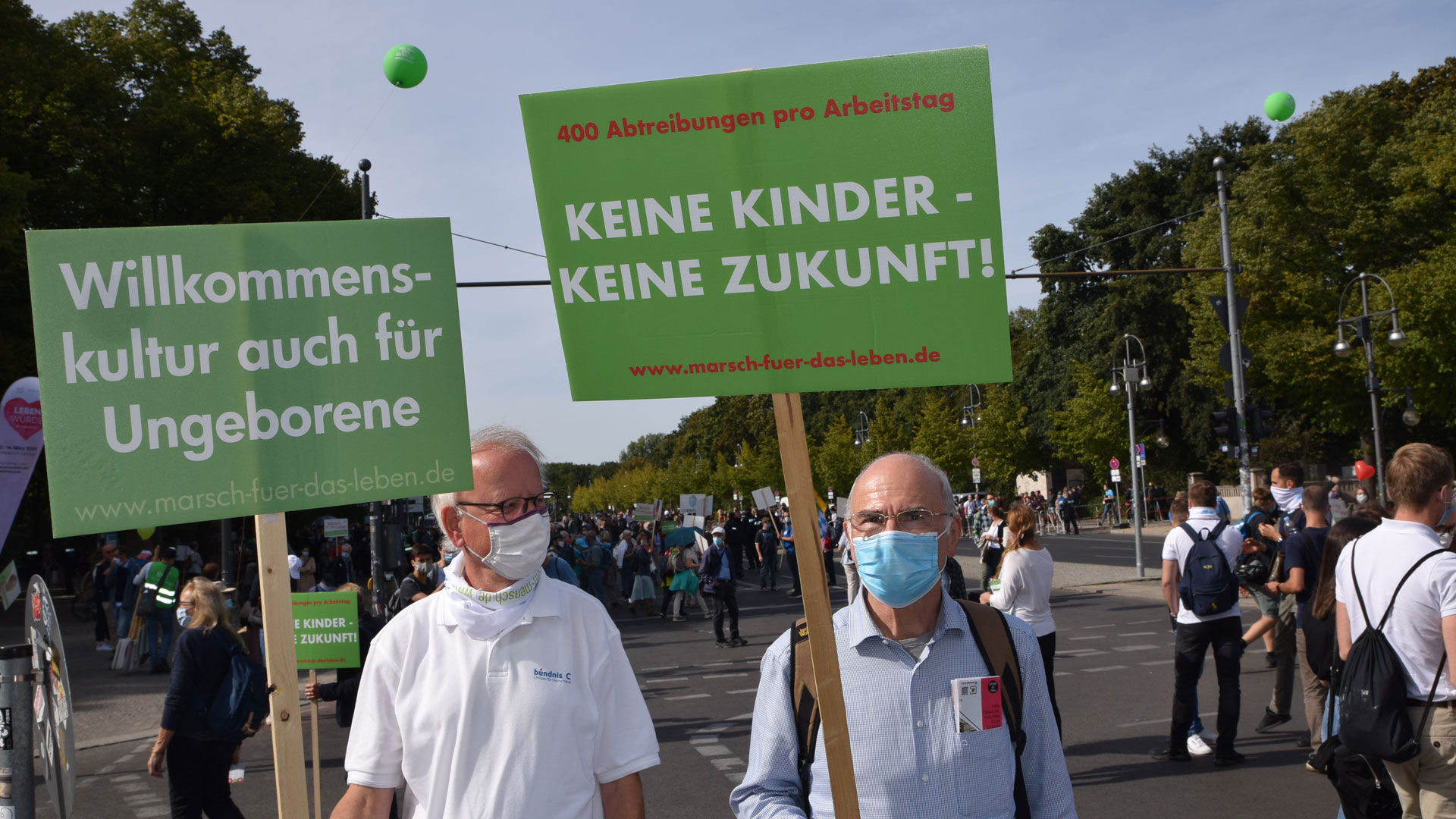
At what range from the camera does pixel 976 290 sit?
8.69ft

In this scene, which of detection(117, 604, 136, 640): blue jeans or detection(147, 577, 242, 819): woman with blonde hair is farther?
detection(117, 604, 136, 640): blue jeans

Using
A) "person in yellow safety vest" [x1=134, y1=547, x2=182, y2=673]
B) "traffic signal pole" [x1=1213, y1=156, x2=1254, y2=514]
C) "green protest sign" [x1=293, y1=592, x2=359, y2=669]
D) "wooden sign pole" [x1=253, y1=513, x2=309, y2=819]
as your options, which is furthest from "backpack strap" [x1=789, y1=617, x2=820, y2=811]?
"traffic signal pole" [x1=1213, y1=156, x2=1254, y2=514]

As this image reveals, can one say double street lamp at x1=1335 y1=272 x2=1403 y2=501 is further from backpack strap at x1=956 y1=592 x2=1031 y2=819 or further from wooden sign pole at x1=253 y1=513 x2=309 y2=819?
wooden sign pole at x1=253 y1=513 x2=309 y2=819

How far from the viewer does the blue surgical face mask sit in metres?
2.63

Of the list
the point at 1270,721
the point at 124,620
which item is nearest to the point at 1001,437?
the point at 124,620

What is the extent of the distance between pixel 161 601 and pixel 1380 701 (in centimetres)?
1534

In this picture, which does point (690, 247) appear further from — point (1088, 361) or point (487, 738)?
point (1088, 361)

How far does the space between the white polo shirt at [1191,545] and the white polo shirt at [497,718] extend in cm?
563

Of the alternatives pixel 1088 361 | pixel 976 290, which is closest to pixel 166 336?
pixel 976 290

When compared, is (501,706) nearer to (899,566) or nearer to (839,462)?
(899,566)

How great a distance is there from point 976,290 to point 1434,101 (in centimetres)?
4266

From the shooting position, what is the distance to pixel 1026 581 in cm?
762

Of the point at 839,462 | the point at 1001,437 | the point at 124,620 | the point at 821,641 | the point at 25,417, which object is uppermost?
the point at 25,417

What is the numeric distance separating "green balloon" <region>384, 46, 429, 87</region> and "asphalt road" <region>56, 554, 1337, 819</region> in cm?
677
